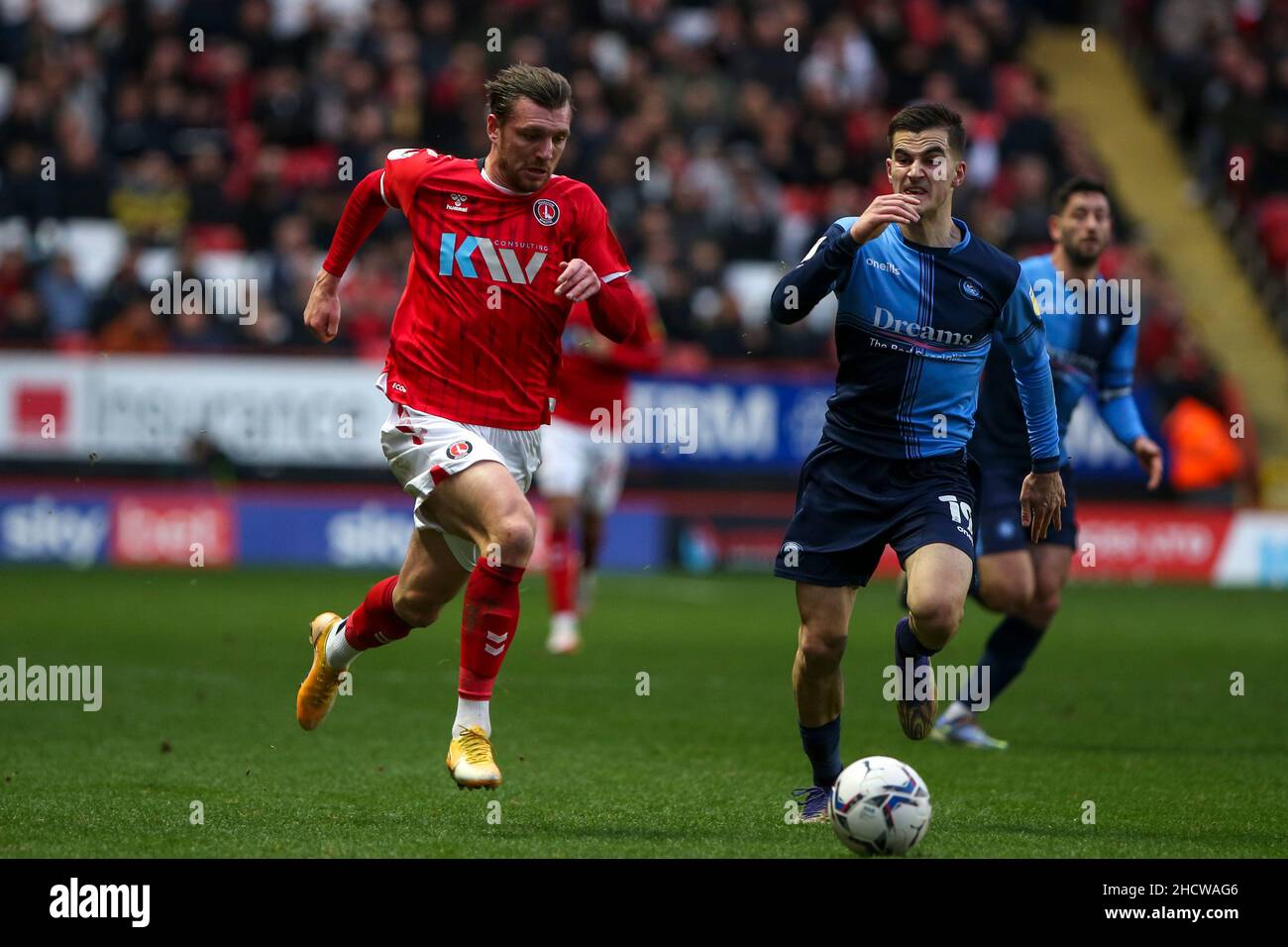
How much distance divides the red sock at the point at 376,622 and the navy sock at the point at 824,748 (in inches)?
64.0

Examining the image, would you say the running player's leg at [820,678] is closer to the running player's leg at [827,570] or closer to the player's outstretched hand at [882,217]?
the running player's leg at [827,570]

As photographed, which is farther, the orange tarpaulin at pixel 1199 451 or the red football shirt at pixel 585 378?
the orange tarpaulin at pixel 1199 451

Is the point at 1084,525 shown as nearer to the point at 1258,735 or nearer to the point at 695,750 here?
the point at 1258,735

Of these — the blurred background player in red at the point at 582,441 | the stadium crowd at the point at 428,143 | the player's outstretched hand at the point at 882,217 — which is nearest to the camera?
the player's outstretched hand at the point at 882,217

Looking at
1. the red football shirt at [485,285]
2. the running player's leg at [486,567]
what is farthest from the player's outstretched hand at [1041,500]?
the running player's leg at [486,567]

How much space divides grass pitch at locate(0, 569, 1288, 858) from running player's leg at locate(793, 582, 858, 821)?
23 centimetres

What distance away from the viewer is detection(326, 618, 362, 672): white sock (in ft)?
24.9

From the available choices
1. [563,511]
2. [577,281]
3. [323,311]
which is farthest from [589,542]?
[577,281]

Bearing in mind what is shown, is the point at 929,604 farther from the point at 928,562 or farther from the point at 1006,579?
the point at 1006,579

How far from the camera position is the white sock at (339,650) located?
7.58 m

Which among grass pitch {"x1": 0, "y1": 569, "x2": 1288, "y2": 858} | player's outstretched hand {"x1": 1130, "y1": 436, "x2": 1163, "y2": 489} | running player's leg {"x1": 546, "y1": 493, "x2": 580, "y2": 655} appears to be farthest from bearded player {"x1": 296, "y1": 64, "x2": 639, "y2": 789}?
running player's leg {"x1": 546, "y1": 493, "x2": 580, "y2": 655}

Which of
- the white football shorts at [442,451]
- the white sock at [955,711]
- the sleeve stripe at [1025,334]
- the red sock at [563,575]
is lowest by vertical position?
the white sock at [955,711]

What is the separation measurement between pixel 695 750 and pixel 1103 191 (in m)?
3.39

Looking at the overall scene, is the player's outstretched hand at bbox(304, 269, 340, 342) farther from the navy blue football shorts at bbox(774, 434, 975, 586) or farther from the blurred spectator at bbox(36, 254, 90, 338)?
the blurred spectator at bbox(36, 254, 90, 338)
